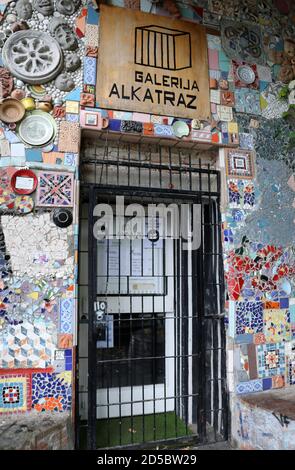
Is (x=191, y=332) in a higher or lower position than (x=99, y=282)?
lower

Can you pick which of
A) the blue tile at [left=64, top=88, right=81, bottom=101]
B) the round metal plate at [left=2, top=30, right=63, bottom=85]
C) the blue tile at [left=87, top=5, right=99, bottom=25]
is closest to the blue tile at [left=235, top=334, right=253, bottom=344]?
the blue tile at [left=64, top=88, right=81, bottom=101]

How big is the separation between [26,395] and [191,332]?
4.33 ft

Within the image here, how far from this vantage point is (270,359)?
2.92 metres

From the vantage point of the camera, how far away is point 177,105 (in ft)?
9.61

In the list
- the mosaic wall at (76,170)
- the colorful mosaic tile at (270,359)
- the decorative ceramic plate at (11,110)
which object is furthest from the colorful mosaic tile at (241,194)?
the decorative ceramic plate at (11,110)

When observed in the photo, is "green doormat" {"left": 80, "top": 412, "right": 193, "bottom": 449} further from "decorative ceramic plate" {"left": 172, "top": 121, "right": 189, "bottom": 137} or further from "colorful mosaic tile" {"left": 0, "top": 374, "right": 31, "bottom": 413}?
"decorative ceramic plate" {"left": 172, "top": 121, "right": 189, "bottom": 137}

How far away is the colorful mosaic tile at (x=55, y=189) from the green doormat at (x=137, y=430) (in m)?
1.54

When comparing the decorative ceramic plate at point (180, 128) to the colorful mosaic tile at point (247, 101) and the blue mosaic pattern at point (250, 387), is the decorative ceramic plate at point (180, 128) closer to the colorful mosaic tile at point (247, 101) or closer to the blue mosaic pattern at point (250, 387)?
the colorful mosaic tile at point (247, 101)

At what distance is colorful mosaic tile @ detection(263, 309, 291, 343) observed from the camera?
2.95 m

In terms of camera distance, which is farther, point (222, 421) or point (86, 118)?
point (222, 421)

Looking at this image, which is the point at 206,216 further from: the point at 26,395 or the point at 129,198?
the point at 26,395

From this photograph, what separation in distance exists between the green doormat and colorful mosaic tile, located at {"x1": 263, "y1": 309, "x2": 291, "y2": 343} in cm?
93
